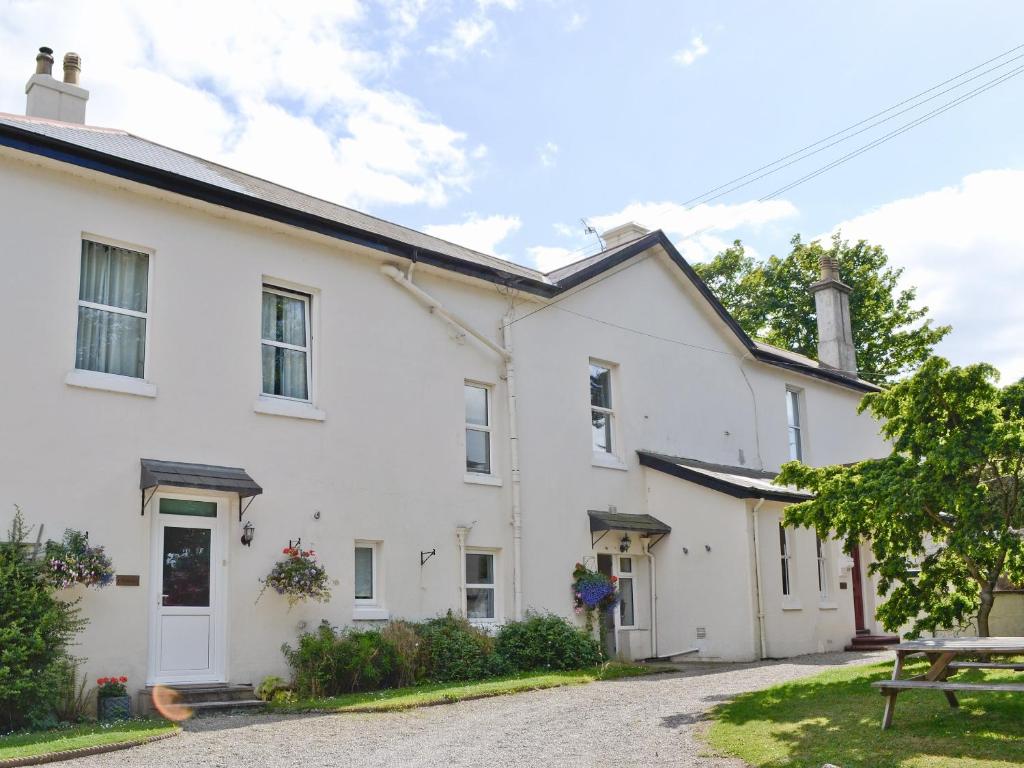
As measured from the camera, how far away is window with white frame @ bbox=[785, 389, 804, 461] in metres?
24.0

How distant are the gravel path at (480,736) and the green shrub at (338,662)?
1.62 meters

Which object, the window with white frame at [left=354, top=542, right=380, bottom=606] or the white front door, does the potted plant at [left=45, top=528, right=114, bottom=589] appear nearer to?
the white front door

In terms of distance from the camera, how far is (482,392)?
1691 centimetres

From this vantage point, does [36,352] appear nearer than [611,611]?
Yes

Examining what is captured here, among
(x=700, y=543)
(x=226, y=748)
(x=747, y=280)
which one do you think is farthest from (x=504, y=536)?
(x=747, y=280)

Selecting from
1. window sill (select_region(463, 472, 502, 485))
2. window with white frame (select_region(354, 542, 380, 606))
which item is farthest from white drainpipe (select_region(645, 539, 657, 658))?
window with white frame (select_region(354, 542, 380, 606))

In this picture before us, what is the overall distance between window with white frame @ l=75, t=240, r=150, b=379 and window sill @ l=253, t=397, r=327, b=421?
1634mm

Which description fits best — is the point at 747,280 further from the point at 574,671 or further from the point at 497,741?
the point at 497,741

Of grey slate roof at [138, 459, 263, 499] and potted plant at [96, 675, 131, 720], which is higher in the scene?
grey slate roof at [138, 459, 263, 499]

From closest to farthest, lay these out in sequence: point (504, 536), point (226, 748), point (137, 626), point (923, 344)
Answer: point (226, 748), point (137, 626), point (504, 536), point (923, 344)

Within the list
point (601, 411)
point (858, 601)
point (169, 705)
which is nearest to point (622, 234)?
point (601, 411)

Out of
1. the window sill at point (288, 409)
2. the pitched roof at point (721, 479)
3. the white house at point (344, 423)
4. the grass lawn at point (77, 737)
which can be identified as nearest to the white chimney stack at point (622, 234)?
the white house at point (344, 423)

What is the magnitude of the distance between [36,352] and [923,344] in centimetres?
3334

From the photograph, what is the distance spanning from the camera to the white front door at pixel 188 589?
12211 mm
